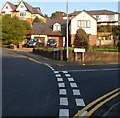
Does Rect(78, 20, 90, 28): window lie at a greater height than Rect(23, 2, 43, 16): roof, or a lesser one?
lesser

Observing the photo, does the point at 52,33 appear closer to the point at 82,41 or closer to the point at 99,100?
the point at 82,41

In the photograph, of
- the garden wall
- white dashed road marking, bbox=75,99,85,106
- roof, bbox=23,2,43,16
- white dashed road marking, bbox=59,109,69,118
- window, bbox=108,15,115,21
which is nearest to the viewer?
white dashed road marking, bbox=59,109,69,118

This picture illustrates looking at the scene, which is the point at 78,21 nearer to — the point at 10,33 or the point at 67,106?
the point at 10,33

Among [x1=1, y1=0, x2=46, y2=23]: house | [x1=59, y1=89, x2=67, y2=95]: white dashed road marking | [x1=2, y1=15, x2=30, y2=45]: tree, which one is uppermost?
[x1=1, y1=0, x2=46, y2=23]: house

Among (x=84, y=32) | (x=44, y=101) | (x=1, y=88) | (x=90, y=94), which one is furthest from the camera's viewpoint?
(x=84, y=32)

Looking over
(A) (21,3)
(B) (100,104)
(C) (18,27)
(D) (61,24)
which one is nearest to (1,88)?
(B) (100,104)

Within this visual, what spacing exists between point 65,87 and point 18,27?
34.6m

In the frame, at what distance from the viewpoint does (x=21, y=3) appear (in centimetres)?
6556

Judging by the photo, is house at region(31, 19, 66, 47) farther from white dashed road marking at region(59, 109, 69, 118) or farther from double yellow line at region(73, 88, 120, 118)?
white dashed road marking at region(59, 109, 69, 118)

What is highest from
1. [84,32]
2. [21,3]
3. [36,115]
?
[21,3]

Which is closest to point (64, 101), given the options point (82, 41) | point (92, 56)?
point (92, 56)

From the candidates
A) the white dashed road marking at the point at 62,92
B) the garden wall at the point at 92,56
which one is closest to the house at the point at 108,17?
the garden wall at the point at 92,56

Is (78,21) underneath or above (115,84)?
above

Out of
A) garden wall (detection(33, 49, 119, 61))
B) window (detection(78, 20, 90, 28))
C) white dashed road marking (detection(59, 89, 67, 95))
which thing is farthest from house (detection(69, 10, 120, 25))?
white dashed road marking (detection(59, 89, 67, 95))
